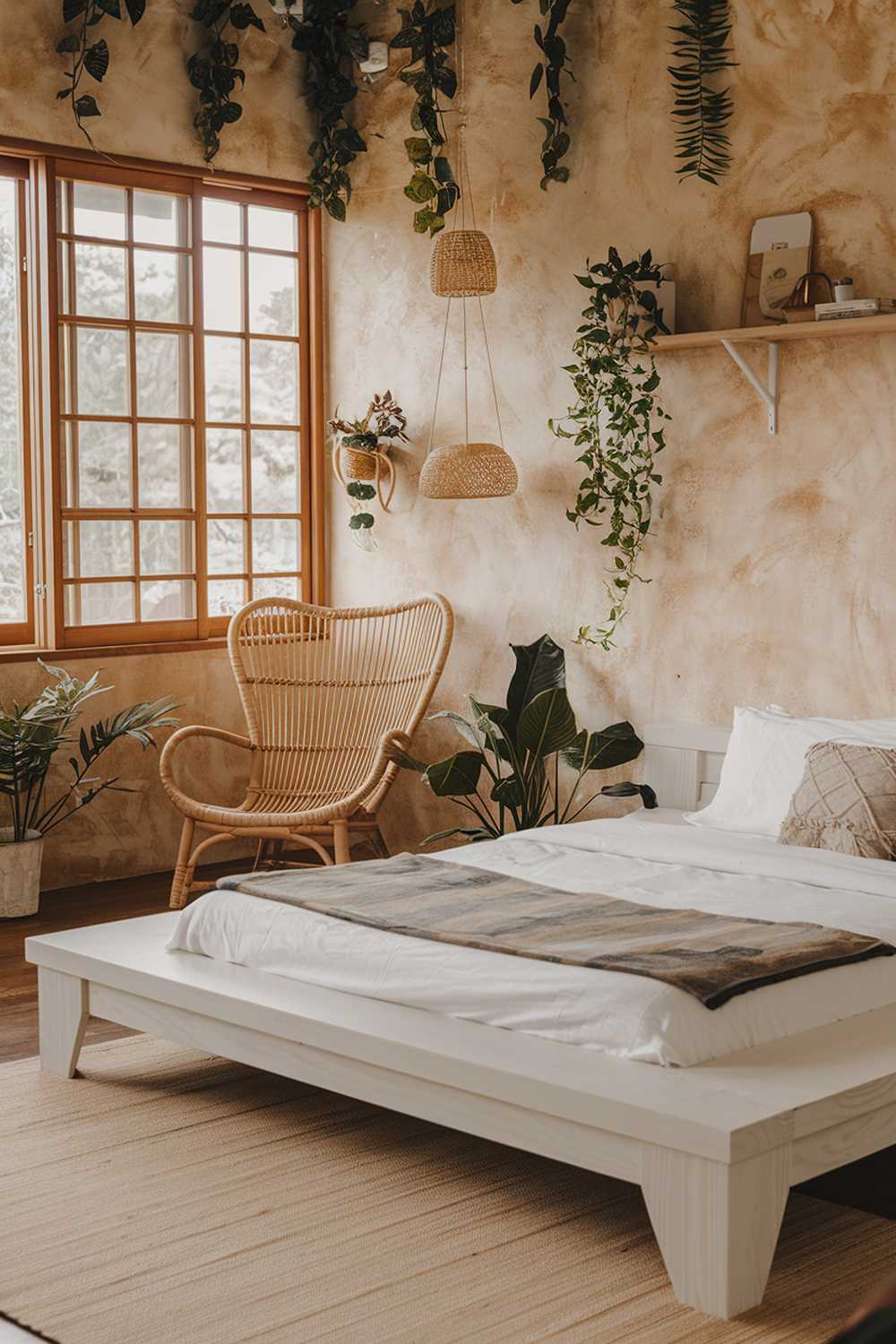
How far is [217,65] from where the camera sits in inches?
223

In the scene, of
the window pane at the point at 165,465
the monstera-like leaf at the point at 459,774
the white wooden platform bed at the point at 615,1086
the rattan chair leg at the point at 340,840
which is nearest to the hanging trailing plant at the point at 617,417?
the monstera-like leaf at the point at 459,774

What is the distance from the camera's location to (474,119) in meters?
5.57

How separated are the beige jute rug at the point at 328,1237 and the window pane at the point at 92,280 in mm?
3048

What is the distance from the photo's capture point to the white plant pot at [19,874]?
5094 mm

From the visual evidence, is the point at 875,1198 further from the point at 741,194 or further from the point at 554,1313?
the point at 741,194

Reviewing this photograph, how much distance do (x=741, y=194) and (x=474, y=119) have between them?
120 centimetres

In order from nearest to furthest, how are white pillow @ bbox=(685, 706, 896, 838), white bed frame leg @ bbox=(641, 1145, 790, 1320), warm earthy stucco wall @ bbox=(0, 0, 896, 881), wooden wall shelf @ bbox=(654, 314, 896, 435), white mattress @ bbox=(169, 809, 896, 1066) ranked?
white bed frame leg @ bbox=(641, 1145, 790, 1320)
white mattress @ bbox=(169, 809, 896, 1066)
white pillow @ bbox=(685, 706, 896, 838)
wooden wall shelf @ bbox=(654, 314, 896, 435)
warm earthy stucco wall @ bbox=(0, 0, 896, 881)

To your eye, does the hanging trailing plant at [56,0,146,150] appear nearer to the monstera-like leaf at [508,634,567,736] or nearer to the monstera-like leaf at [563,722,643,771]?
the monstera-like leaf at [508,634,567,736]

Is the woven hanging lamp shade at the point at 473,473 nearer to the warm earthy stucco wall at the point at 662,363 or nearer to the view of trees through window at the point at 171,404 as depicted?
the warm earthy stucco wall at the point at 662,363

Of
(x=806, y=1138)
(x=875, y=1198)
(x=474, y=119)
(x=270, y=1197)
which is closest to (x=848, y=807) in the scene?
(x=875, y=1198)

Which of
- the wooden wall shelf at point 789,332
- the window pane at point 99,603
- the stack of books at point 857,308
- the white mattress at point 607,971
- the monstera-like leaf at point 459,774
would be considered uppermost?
the stack of books at point 857,308

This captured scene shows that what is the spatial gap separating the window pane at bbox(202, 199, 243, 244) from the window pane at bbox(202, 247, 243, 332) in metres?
0.05

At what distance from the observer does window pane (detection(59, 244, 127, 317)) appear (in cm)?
554

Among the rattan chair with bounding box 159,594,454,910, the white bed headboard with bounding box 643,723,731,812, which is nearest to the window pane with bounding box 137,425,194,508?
the rattan chair with bounding box 159,594,454,910
